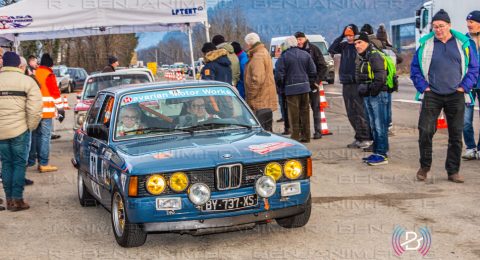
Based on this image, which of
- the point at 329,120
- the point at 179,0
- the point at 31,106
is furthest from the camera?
the point at 329,120

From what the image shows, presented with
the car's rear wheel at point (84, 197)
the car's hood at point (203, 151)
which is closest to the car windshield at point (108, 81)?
the car's rear wheel at point (84, 197)

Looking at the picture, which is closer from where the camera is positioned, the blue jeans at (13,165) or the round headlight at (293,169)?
the round headlight at (293,169)

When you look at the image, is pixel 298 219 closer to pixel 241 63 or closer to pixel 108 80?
pixel 241 63

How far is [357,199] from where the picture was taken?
25.7 feet

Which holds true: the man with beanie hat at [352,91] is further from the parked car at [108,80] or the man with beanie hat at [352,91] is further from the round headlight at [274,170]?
the round headlight at [274,170]

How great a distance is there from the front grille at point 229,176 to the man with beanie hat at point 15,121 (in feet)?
11.2

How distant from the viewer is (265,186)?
6.04 meters

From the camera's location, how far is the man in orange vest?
11211 millimetres

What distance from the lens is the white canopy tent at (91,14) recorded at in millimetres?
14641

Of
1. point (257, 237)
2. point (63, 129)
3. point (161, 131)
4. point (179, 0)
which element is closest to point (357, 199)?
point (257, 237)

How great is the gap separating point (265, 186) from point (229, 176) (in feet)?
1.10

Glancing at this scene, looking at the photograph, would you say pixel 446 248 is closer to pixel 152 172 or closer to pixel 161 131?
pixel 152 172

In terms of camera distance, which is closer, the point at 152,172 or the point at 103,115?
the point at 152,172

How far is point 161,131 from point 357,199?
242 cm
